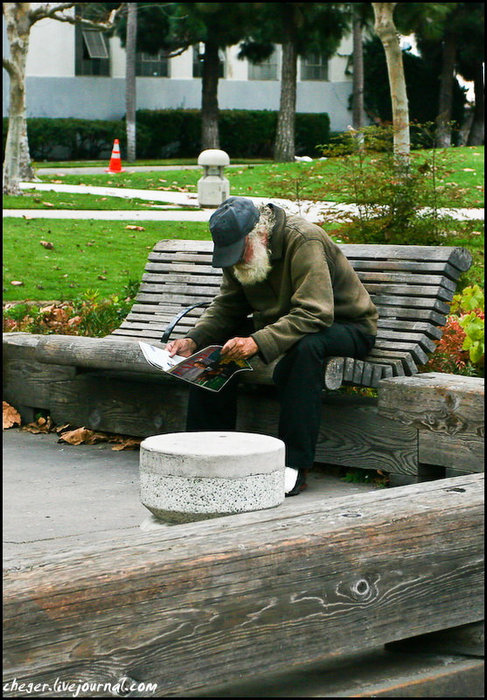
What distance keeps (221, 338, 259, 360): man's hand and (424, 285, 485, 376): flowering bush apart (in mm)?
1110

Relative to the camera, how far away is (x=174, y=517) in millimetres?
3795

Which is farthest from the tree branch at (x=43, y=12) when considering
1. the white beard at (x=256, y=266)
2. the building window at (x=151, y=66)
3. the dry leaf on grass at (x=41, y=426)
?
the building window at (x=151, y=66)

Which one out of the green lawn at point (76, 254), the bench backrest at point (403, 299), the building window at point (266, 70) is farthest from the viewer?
the building window at point (266, 70)

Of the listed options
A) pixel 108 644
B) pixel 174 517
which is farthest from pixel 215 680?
pixel 174 517

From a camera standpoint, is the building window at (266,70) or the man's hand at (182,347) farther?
the building window at (266,70)

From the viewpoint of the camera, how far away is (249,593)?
2.64 meters

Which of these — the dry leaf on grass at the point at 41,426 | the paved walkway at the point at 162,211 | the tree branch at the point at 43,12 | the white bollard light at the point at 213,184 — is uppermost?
the tree branch at the point at 43,12

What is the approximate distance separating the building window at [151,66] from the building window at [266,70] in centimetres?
261

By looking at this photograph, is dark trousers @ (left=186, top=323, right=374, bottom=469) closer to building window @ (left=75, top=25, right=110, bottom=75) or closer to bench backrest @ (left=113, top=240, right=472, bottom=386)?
bench backrest @ (left=113, top=240, right=472, bottom=386)

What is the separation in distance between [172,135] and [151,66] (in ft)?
10.4

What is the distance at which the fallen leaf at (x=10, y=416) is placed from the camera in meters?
6.38

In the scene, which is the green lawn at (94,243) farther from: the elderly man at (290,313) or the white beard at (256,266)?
the white beard at (256,266)

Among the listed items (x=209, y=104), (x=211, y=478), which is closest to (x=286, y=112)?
(x=209, y=104)

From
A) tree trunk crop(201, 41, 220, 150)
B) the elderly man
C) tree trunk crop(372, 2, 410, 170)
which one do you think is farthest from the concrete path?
tree trunk crop(201, 41, 220, 150)
